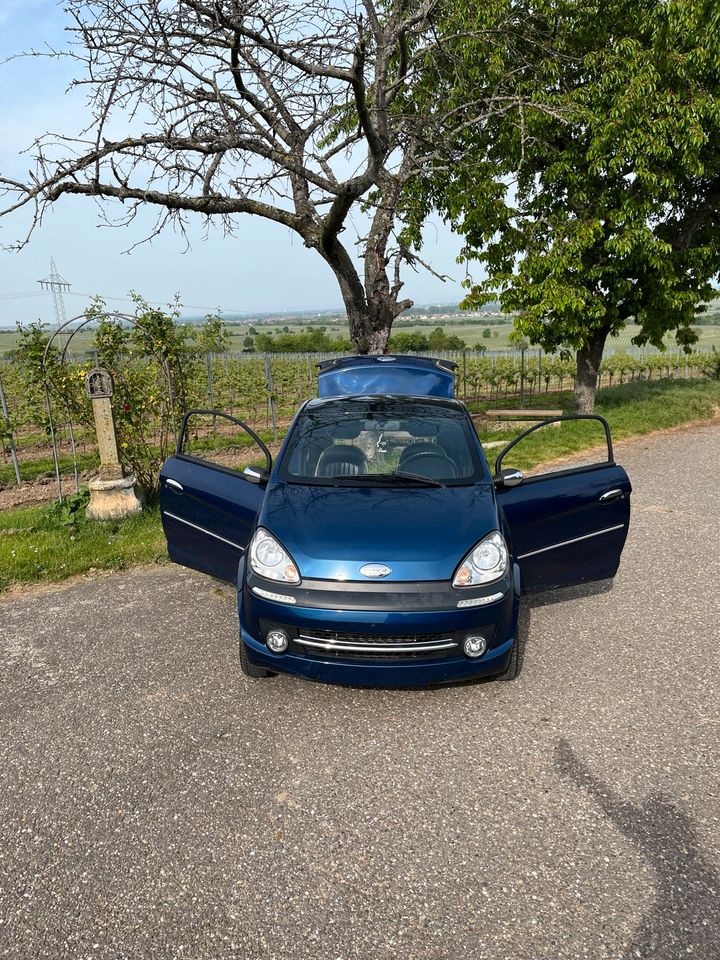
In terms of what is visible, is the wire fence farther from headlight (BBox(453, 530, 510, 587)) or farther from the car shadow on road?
the car shadow on road

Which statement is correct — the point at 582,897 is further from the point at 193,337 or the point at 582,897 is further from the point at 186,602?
the point at 193,337

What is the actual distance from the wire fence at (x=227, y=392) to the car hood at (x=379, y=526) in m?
4.73

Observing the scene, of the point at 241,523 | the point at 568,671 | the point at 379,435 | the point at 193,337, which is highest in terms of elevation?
the point at 193,337

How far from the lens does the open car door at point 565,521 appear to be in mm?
3797

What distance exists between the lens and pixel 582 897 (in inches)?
82.9

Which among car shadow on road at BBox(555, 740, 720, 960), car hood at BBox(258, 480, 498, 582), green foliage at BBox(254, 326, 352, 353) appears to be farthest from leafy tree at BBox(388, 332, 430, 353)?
car shadow on road at BBox(555, 740, 720, 960)

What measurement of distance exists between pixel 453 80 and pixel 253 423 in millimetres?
8892

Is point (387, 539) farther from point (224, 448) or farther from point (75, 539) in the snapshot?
point (224, 448)

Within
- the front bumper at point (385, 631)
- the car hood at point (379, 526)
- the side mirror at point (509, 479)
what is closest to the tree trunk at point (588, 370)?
the side mirror at point (509, 479)

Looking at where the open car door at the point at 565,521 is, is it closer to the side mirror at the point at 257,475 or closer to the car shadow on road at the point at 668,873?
the car shadow on road at the point at 668,873

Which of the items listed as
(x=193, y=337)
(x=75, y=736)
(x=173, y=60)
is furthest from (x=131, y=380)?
(x=75, y=736)

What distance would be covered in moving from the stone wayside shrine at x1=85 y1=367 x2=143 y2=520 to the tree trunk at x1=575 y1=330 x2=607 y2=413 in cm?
1053

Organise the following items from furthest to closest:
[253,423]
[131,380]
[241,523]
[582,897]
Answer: [253,423], [131,380], [241,523], [582,897]

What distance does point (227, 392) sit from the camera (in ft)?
76.0
